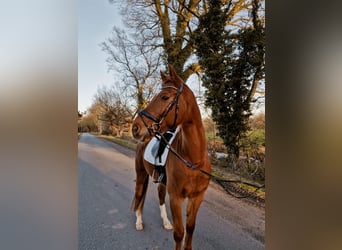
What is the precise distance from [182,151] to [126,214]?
0.52 metres

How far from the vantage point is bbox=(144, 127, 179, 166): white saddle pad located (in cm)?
149

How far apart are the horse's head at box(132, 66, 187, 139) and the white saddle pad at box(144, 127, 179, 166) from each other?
0.33 ft

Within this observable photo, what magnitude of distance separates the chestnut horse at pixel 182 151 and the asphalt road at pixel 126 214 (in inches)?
2.6

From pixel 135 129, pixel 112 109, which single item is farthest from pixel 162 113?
pixel 112 109

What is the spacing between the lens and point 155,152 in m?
1.52

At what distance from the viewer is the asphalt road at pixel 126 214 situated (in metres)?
1.46

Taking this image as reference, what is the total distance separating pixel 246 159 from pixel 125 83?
83 centimetres

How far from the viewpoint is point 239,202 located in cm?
146

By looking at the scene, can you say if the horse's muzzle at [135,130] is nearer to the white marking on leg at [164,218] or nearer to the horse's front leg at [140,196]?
the horse's front leg at [140,196]

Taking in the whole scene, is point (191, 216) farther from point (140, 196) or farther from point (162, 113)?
point (162, 113)

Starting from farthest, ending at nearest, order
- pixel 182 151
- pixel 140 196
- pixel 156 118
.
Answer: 1. pixel 140 196
2. pixel 182 151
3. pixel 156 118
